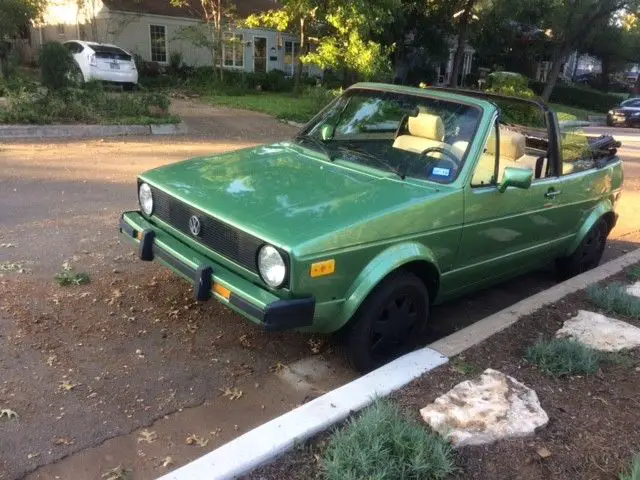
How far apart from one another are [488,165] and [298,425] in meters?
2.31

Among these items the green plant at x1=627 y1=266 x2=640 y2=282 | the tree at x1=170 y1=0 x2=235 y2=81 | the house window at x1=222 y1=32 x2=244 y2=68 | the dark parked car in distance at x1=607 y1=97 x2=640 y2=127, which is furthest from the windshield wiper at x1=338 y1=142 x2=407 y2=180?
the dark parked car in distance at x1=607 y1=97 x2=640 y2=127

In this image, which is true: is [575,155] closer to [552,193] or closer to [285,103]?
[552,193]

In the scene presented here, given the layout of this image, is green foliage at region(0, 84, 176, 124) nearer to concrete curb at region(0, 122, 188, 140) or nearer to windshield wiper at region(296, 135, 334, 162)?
concrete curb at region(0, 122, 188, 140)

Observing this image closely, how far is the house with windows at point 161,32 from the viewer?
84.0 feet

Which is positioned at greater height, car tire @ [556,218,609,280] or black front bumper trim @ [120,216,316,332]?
black front bumper trim @ [120,216,316,332]

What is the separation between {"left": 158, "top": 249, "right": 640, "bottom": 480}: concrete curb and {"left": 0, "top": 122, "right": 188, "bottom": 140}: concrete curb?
30.8ft

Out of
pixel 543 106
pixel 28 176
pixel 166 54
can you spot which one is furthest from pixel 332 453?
pixel 166 54

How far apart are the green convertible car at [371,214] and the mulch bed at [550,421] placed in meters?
0.52

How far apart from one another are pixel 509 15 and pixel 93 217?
88.8ft

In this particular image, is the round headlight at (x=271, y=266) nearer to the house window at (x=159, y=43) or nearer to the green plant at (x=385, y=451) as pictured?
the green plant at (x=385, y=451)

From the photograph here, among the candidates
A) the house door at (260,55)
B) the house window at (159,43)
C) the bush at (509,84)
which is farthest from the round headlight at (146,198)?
the house door at (260,55)

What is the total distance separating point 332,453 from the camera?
2623 mm

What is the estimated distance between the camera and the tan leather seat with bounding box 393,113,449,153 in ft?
13.9

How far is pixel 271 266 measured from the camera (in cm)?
320
